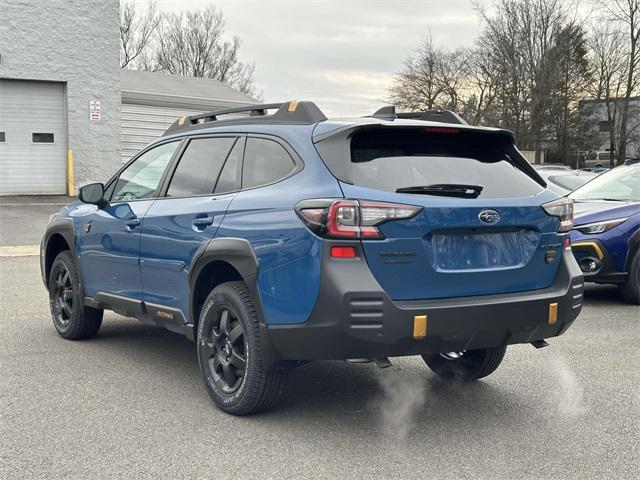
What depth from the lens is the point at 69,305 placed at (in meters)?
6.30

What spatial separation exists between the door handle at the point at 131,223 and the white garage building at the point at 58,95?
1739 centimetres

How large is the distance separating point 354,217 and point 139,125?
22.2m

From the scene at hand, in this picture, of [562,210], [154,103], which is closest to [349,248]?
[562,210]

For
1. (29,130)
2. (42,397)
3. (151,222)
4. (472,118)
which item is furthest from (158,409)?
(472,118)

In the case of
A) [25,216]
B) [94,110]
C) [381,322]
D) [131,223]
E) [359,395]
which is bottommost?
[25,216]

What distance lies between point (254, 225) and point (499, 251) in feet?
4.47

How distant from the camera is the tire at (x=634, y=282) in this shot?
803 centimetres

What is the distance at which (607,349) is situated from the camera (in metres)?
6.12

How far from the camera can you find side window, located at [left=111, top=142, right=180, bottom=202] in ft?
17.5

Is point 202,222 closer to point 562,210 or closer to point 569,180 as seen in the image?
point 562,210

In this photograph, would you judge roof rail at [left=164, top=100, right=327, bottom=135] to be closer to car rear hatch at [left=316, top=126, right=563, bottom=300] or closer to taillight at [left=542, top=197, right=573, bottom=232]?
car rear hatch at [left=316, top=126, right=563, bottom=300]

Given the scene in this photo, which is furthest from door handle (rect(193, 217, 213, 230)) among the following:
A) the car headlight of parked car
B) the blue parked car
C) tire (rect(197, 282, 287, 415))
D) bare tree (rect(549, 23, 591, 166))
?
bare tree (rect(549, 23, 591, 166))

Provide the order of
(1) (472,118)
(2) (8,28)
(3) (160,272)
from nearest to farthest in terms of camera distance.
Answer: (3) (160,272)
(2) (8,28)
(1) (472,118)

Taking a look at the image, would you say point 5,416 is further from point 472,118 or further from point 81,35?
point 472,118
